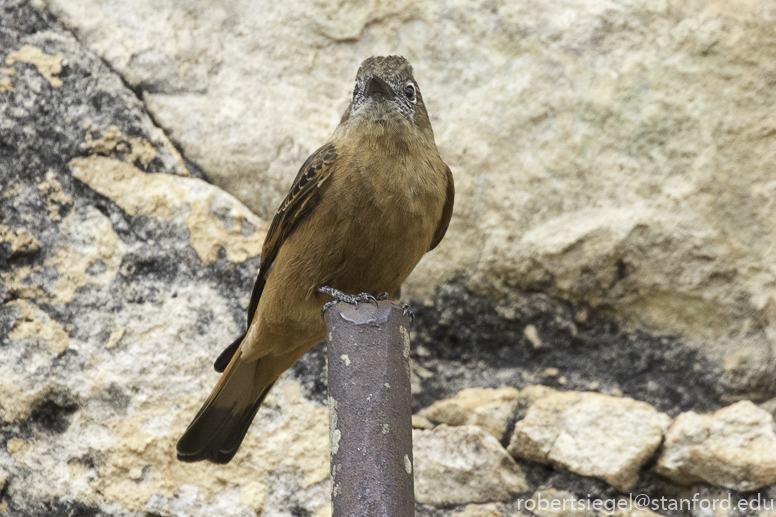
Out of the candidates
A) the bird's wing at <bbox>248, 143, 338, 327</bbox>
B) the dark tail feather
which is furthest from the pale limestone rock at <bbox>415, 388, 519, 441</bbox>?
the bird's wing at <bbox>248, 143, 338, 327</bbox>

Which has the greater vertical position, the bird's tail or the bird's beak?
the bird's beak

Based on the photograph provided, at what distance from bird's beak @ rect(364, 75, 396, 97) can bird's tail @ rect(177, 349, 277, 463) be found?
→ 1.37m

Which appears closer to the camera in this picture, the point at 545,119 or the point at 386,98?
the point at 386,98

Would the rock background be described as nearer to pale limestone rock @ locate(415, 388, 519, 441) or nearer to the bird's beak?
pale limestone rock @ locate(415, 388, 519, 441)

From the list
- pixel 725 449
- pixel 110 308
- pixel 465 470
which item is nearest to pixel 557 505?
pixel 465 470

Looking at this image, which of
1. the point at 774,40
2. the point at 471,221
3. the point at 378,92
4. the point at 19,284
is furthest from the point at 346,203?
the point at 774,40

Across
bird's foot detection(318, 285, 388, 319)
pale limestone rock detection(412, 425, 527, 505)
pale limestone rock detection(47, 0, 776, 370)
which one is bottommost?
pale limestone rock detection(412, 425, 527, 505)

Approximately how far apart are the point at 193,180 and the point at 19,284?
109 cm

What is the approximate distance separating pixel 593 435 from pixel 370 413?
6.36 ft

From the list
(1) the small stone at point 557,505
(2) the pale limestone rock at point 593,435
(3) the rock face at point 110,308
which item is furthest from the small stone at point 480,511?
(3) the rock face at point 110,308

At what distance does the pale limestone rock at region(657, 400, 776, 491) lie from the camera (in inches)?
145

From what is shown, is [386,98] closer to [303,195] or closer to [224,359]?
[303,195]

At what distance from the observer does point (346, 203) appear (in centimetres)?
329

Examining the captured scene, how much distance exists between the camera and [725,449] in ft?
12.4
